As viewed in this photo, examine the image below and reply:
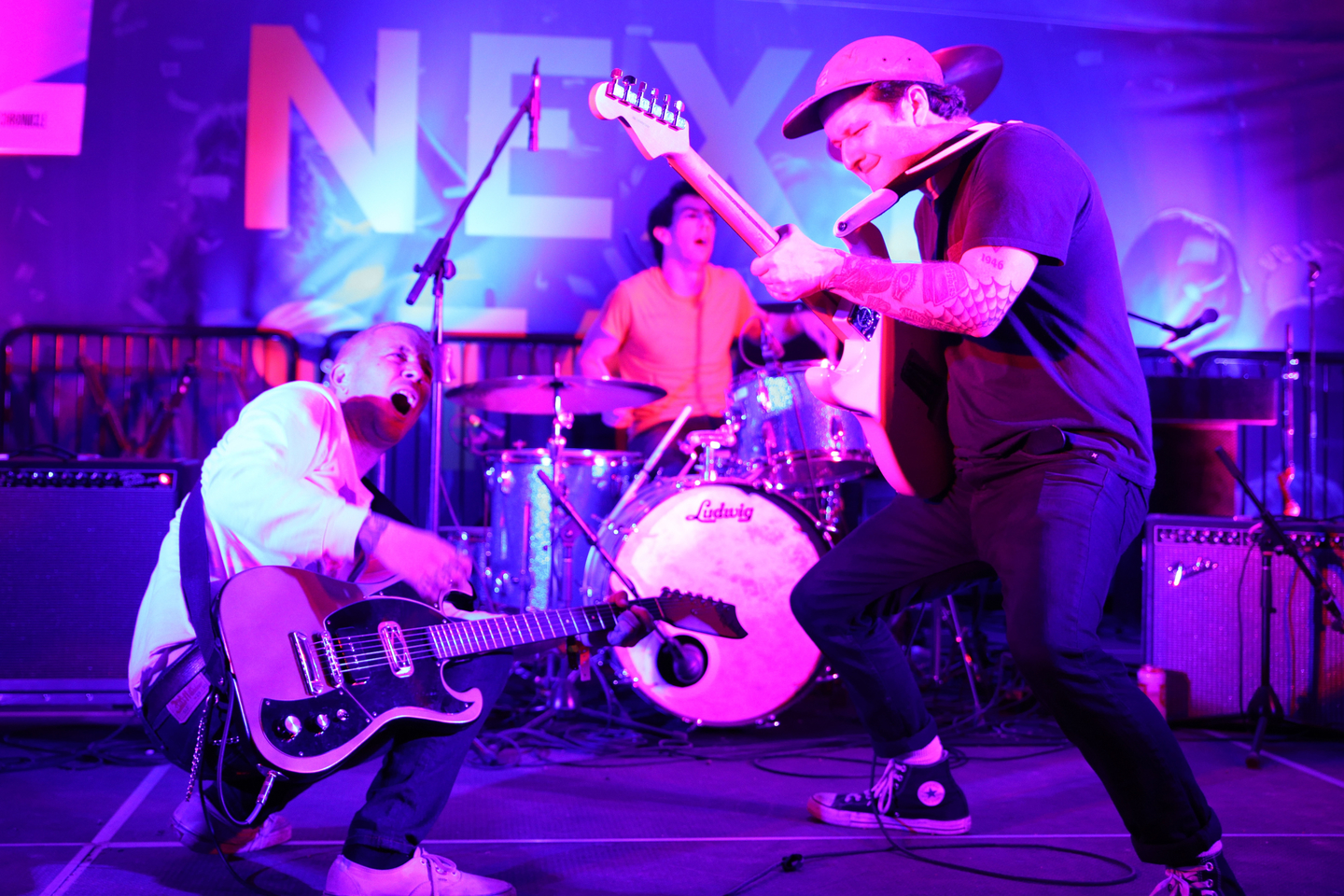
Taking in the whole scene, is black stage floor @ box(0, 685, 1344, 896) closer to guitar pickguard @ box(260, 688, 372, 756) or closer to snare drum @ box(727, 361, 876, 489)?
guitar pickguard @ box(260, 688, 372, 756)

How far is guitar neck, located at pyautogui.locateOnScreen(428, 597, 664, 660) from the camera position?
228 centimetres

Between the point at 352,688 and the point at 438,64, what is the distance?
544 centimetres

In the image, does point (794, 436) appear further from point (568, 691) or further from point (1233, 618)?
point (1233, 618)

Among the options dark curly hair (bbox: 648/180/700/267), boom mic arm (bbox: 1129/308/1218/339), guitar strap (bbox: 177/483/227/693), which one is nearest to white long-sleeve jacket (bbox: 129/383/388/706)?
guitar strap (bbox: 177/483/227/693)

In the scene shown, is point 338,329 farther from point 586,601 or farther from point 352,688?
point 352,688

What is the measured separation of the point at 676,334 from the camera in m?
5.84

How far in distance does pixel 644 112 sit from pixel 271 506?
1.37 meters

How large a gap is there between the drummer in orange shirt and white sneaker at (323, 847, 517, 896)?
136 inches

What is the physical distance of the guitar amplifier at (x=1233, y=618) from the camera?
13.8ft

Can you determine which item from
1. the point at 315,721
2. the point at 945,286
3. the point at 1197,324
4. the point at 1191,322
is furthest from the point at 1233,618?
the point at 315,721

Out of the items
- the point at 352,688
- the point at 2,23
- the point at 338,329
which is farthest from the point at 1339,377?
the point at 2,23

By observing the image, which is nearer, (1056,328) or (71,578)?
(1056,328)

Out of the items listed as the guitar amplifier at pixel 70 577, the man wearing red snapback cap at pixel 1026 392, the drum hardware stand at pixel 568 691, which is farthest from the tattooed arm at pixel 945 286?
the guitar amplifier at pixel 70 577

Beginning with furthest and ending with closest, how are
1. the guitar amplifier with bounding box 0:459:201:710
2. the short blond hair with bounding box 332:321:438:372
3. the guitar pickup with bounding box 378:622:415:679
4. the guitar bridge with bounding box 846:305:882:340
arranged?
the guitar amplifier with bounding box 0:459:201:710, the short blond hair with bounding box 332:321:438:372, the guitar bridge with bounding box 846:305:882:340, the guitar pickup with bounding box 378:622:415:679
